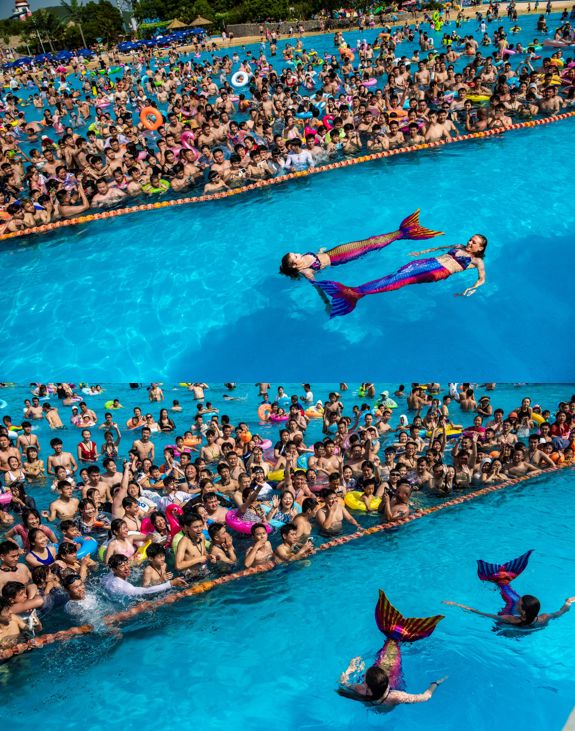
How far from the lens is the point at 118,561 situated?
6.73 m

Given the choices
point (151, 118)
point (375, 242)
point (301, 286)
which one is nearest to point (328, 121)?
point (151, 118)

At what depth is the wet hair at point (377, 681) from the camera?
211 inches

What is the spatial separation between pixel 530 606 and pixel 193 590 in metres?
3.31

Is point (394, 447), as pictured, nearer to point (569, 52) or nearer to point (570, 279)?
point (570, 279)

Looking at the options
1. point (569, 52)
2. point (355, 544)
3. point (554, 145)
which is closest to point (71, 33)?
point (569, 52)

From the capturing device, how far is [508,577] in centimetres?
646

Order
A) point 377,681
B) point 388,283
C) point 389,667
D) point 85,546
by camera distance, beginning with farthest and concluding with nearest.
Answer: point 388,283
point 85,546
point 389,667
point 377,681

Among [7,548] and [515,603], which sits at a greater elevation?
[7,548]

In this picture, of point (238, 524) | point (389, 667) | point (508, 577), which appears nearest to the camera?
point (389, 667)

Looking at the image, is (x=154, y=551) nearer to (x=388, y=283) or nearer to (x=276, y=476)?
(x=276, y=476)

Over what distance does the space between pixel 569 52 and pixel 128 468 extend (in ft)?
67.2

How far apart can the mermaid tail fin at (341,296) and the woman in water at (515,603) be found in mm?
4784

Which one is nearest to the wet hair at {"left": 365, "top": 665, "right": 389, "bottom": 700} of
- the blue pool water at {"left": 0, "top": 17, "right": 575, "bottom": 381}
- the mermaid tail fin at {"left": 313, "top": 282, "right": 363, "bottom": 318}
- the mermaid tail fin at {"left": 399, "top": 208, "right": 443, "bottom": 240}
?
the blue pool water at {"left": 0, "top": 17, "right": 575, "bottom": 381}

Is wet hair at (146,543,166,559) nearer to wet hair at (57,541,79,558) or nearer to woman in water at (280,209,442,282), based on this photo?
wet hair at (57,541,79,558)
